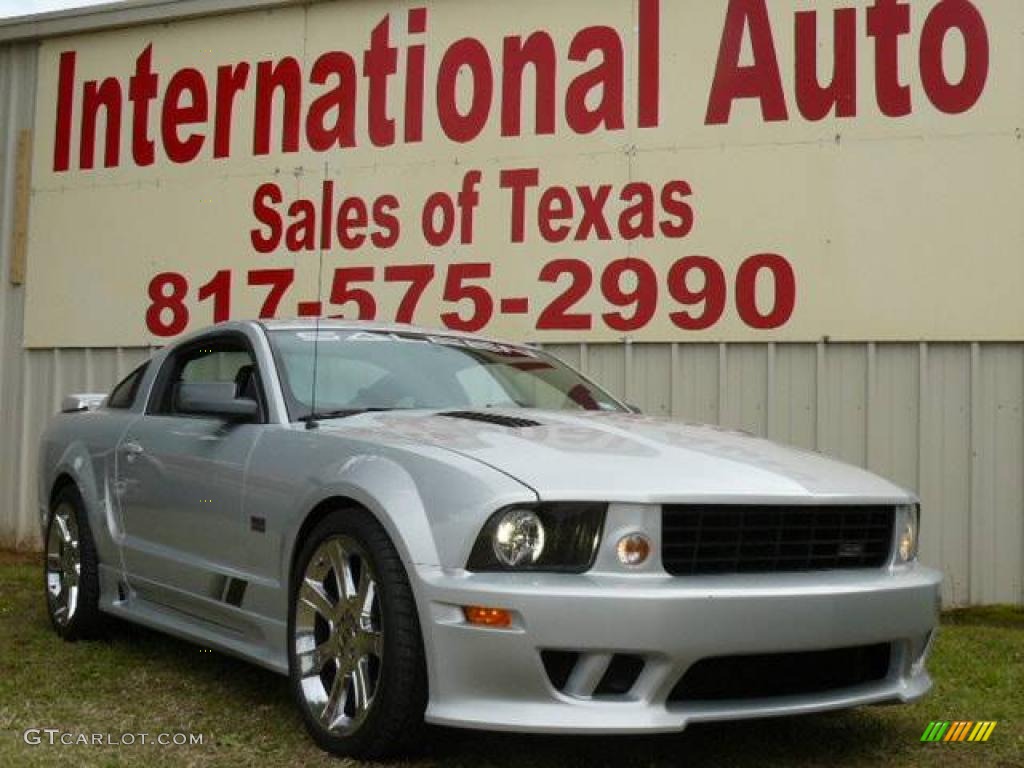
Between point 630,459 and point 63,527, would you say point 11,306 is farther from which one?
point 630,459

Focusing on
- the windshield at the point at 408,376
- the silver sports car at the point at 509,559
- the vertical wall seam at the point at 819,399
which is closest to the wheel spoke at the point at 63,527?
the silver sports car at the point at 509,559

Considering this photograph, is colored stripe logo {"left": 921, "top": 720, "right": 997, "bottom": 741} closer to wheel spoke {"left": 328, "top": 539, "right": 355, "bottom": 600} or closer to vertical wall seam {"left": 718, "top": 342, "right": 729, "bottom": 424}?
wheel spoke {"left": 328, "top": 539, "right": 355, "bottom": 600}

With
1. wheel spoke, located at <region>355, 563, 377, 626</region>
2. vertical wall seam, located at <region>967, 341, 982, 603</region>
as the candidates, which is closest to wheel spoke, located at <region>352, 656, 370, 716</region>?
wheel spoke, located at <region>355, 563, 377, 626</region>

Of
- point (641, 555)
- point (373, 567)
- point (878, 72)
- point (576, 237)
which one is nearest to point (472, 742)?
point (373, 567)

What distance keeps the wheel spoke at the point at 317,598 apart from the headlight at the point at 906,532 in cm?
175

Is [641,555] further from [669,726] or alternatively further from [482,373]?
[482,373]

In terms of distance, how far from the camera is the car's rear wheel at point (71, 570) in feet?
18.7

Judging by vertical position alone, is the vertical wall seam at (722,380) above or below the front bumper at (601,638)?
above

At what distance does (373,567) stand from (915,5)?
553 centimetres

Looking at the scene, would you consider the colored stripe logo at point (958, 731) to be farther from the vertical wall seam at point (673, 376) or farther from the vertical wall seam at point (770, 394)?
the vertical wall seam at point (673, 376)

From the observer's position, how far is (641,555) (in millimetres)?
3508

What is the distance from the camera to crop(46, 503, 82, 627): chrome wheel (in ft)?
19.1

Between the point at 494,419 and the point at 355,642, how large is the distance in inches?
35.0

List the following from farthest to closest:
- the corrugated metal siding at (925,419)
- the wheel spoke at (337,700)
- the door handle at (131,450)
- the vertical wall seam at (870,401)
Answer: the vertical wall seam at (870,401) → the corrugated metal siding at (925,419) → the door handle at (131,450) → the wheel spoke at (337,700)
